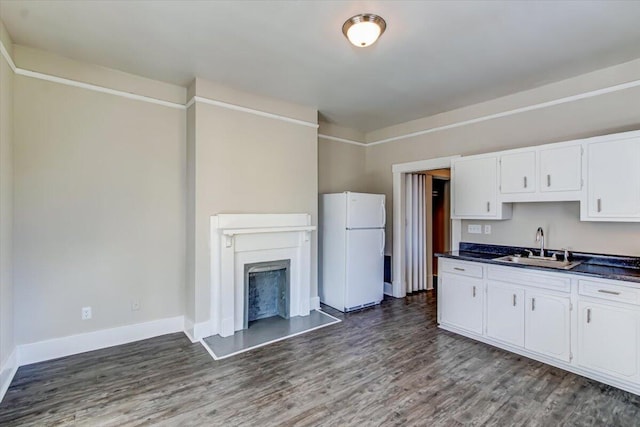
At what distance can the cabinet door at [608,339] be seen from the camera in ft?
8.25

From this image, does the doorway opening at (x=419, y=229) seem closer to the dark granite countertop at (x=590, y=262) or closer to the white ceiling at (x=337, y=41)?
the dark granite countertop at (x=590, y=262)

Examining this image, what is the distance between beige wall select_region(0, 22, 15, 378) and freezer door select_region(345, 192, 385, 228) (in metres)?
3.58

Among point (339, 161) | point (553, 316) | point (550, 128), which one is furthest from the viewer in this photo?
point (339, 161)

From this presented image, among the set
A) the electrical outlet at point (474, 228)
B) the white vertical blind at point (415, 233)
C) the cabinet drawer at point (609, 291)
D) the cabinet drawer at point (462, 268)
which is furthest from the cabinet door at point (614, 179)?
the white vertical blind at point (415, 233)

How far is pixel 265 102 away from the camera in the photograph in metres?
4.05

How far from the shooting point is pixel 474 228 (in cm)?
417

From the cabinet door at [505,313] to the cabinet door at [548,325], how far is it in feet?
0.23

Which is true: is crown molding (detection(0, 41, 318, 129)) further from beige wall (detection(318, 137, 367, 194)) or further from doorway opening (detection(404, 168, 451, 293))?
doorway opening (detection(404, 168, 451, 293))

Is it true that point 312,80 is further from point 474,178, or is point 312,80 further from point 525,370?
point 525,370

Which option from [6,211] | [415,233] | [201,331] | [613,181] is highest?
[613,181]

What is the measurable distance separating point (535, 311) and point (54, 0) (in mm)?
4811

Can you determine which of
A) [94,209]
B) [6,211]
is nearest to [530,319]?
[94,209]

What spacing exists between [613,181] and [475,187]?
1258mm

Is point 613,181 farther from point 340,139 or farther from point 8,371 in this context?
point 8,371
